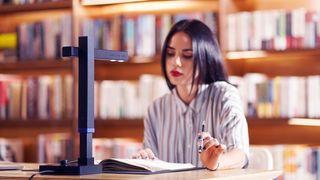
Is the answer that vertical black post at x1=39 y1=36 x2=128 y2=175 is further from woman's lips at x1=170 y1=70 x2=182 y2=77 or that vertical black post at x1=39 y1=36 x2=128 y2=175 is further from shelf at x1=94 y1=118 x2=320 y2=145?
shelf at x1=94 y1=118 x2=320 y2=145

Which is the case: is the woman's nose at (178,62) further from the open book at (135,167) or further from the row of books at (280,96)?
the row of books at (280,96)

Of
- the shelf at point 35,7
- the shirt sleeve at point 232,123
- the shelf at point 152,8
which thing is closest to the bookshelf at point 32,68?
the shelf at point 35,7

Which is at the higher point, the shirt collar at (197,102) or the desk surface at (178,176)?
the shirt collar at (197,102)

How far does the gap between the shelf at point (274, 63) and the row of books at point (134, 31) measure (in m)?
0.30

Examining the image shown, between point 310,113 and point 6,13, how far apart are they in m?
2.07

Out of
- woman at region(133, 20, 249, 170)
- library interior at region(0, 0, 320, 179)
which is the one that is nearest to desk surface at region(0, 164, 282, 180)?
woman at region(133, 20, 249, 170)

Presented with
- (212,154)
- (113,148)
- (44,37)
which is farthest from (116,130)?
(212,154)

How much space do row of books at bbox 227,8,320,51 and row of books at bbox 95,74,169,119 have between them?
0.50 m

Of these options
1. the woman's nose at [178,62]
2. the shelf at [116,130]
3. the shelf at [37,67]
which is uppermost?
the shelf at [37,67]

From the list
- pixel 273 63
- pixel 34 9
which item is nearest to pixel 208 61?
pixel 273 63

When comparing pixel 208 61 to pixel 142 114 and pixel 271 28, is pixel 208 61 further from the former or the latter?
pixel 142 114

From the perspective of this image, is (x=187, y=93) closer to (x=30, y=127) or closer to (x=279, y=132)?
(x=279, y=132)

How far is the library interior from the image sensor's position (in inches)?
138

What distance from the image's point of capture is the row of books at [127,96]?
3.82 metres
